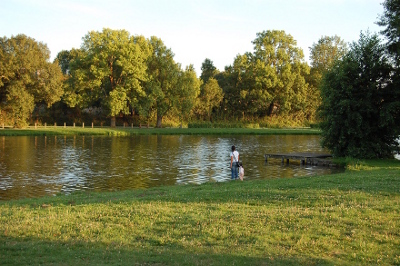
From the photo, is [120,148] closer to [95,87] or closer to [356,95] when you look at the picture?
[356,95]

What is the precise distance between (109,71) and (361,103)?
2103 inches

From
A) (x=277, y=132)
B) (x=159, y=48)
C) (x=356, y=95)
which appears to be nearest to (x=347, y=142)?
(x=356, y=95)

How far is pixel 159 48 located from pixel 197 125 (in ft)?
58.7

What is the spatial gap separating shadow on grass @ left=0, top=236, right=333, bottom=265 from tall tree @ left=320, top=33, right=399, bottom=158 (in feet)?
90.2

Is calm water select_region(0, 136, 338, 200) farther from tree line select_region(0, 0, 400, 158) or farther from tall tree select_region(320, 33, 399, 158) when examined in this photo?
tree line select_region(0, 0, 400, 158)

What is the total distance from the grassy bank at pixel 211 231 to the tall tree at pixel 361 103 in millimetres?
19895

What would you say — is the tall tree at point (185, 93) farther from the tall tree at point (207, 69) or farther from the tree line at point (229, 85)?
the tall tree at point (207, 69)

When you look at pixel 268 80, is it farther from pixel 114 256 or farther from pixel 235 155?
pixel 114 256

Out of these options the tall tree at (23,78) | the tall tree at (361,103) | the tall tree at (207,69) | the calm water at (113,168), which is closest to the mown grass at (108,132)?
the tall tree at (23,78)

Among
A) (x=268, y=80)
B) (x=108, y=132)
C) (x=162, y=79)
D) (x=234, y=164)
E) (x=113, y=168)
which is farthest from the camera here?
(x=268, y=80)

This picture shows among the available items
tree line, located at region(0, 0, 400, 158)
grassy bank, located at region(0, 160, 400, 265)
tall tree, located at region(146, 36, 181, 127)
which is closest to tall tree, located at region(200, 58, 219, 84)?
tree line, located at region(0, 0, 400, 158)

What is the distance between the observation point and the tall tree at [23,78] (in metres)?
67.1

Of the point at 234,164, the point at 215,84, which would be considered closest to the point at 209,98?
the point at 215,84

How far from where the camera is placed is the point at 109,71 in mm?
76500
